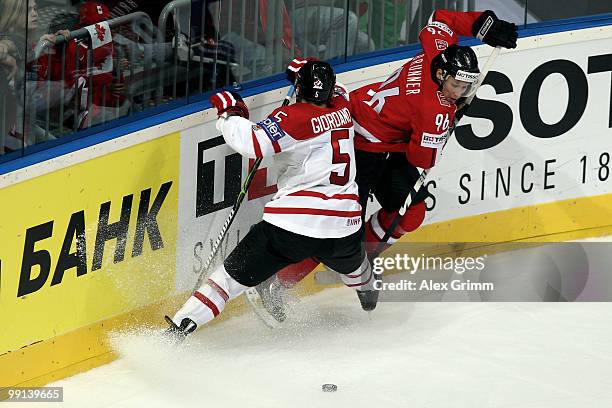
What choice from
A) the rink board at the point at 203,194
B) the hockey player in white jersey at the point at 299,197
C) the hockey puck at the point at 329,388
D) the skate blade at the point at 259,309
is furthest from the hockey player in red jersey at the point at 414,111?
the hockey puck at the point at 329,388

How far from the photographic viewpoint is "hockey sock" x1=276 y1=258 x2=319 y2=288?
4723mm

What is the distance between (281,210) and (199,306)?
464 millimetres

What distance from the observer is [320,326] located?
479 cm

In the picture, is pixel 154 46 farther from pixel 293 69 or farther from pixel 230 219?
pixel 230 219

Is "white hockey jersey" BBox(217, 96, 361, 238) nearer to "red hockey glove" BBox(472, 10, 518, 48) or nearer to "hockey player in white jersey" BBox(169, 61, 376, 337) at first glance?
"hockey player in white jersey" BBox(169, 61, 376, 337)

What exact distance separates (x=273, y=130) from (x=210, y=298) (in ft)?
2.19

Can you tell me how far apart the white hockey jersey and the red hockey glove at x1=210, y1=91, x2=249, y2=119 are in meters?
0.04

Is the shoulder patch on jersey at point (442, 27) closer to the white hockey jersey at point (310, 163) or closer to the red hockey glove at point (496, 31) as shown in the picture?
the red hockey glove at point (496, 31)

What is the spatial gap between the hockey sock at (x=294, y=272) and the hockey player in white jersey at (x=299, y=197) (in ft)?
0.84

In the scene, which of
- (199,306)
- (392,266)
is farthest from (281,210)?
(392,266)

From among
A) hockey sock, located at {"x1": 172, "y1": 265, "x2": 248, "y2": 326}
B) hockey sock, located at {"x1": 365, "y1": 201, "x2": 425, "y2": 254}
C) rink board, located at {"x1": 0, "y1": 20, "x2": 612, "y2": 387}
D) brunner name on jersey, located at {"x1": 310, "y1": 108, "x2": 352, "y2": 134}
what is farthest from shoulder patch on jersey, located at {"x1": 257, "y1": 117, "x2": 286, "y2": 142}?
hockey sock, located at {"x1": 365, "y1": 201, "x2": 425, "y2": 254}

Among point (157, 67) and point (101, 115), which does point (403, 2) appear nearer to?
point (157, 67)

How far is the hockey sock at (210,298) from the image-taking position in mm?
4379

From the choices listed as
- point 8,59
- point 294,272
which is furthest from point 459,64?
point 8,59
